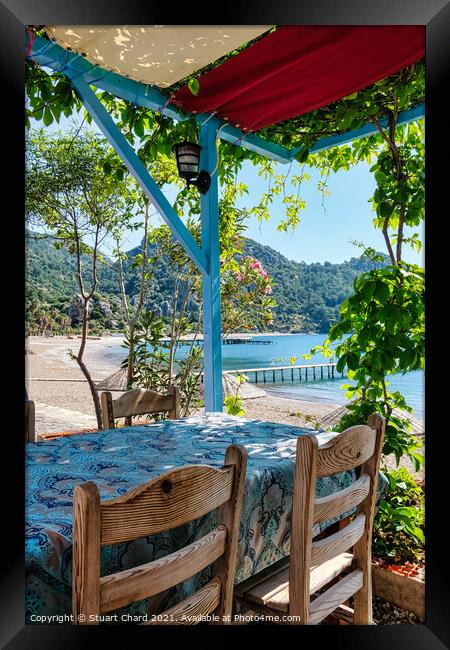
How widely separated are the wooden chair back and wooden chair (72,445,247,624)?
22 cm

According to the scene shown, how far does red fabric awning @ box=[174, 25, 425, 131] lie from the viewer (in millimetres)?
1833

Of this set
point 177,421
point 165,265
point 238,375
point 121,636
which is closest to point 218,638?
point 121,636

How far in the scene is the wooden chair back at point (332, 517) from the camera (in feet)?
3.47

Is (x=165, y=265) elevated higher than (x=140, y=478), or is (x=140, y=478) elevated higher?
(x=165, y=265)

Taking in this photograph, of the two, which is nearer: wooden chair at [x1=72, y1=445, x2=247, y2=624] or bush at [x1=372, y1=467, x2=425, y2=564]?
wooden chair at [x1=72, y1=445, x2=247, y2=624]

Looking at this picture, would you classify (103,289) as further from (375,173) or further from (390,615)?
(390,615)

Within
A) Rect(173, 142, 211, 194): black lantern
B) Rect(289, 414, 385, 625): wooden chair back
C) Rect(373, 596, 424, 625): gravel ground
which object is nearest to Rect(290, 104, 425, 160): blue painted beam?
Rect(173, 142, 211, 194): black lantern

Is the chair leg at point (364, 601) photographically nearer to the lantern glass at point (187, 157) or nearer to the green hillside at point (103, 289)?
the green hillside at point (103, 289)

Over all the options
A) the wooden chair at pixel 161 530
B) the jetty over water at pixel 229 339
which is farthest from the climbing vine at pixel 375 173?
the wooden chair at pixel 161 530

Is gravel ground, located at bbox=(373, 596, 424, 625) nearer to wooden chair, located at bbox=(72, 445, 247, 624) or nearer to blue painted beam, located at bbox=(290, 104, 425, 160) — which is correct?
wooden chair, located at bbox=(72, 445, 247, 624)
